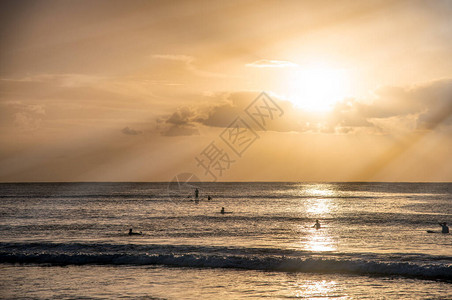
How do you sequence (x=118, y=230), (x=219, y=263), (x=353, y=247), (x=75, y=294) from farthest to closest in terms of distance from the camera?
(x=118, y=230) → (x=353, y=247) → (x=219, y=263) → (x=75, y=294)

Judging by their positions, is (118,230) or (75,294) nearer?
(75,294)

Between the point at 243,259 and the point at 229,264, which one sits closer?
the point at 229,264

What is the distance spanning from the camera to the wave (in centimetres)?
2942

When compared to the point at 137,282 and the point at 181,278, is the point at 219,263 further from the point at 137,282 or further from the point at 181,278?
the point at 137,282

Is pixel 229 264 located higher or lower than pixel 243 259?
lower

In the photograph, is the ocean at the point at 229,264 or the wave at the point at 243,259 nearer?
the ocean at the point at 229,264

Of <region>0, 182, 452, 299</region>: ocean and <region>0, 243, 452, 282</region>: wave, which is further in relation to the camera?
<region>0, 243, 452, 282</region>: wave

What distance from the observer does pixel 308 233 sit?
50.7m

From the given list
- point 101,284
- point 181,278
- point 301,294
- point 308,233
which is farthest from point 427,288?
point 308,233

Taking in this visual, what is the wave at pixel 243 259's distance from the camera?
96.5 feet

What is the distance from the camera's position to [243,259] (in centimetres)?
3238

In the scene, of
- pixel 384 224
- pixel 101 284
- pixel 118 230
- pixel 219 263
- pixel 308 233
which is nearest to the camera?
pixel 101 284

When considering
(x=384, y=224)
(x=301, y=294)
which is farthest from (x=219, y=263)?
(x=384, y=224)

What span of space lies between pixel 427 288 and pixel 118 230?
3729 centimetres
